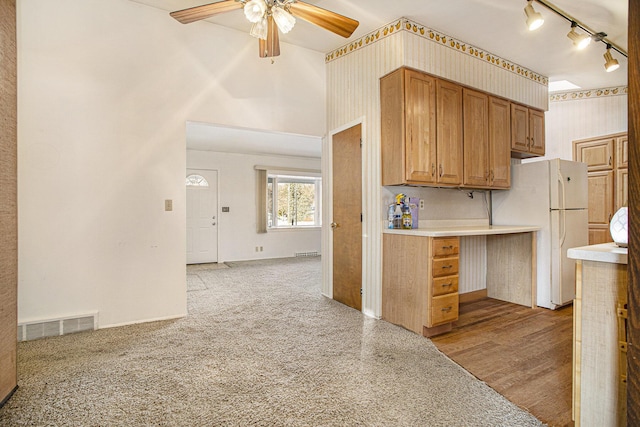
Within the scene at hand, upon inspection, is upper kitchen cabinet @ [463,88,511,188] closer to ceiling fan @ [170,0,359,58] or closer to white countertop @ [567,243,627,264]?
ceiling fan @ [170,0,359,58]

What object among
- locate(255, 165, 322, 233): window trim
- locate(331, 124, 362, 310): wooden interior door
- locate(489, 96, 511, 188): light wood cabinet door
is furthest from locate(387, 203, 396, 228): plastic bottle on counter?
locate(255, 165, 322, 233): window trim

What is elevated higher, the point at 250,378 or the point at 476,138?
the point at 476,138

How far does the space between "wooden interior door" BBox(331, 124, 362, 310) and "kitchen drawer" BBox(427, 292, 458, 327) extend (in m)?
0.87

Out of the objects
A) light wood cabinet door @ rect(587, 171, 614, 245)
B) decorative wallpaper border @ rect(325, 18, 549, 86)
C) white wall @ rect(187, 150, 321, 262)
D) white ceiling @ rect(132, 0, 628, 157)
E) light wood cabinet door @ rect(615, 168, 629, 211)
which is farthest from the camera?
white wall @ rect(187, 150, 321, 262)

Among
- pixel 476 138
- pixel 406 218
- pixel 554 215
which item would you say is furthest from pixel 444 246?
pixel 554 215

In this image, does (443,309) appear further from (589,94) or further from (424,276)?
(589,94)

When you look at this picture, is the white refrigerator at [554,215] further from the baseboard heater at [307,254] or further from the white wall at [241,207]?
the white wall at [241,207]

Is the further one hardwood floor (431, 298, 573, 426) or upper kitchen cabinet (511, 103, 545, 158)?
upper kitchen cabinet (511, 103, 545, 158)

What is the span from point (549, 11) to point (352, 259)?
2836 millimetres

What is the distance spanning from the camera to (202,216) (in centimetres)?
652

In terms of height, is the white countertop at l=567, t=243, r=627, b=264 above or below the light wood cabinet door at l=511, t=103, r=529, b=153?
below

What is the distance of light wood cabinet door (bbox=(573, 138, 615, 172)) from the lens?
445 centimetres

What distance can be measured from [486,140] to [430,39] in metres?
1.17

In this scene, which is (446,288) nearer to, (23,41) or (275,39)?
(275,39)
